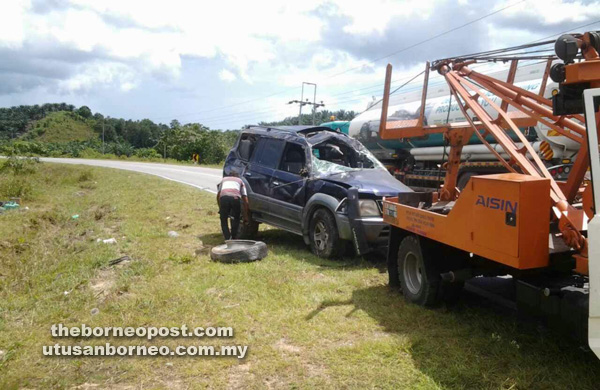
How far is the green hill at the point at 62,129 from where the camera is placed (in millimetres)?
90438

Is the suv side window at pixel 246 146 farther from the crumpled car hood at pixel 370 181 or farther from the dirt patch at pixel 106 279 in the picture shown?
the dirt patch at pixel 106 279

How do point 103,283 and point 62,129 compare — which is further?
point 62,129

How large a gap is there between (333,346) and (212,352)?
109 centimetres

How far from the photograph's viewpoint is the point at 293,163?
8.73 meters

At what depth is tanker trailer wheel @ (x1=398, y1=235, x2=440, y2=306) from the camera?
5379 millimetres

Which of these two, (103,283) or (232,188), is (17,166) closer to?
(232,188)

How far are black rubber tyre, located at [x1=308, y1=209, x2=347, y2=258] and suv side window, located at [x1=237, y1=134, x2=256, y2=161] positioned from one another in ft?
7.89

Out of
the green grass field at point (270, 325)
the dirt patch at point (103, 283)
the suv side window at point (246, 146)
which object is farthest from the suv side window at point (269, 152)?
the dirt patch at point (103, 283)

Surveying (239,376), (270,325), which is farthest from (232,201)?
(239,376)

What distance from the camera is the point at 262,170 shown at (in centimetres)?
930

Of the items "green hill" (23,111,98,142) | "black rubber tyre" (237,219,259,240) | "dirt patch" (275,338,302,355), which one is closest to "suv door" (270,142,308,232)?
"black rubber tyre" (237,219,259,240)

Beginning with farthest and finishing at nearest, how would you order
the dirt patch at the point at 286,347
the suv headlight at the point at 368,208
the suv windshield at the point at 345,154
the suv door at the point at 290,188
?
the suv windshield at the point at 345,154 → the suv door at the point at 290,188 → the suv headlight at the point at 368,208 → the dirt patch at the point at 286,347

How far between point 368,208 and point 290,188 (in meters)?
1.67

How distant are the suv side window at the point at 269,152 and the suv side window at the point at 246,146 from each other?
0.24 m
